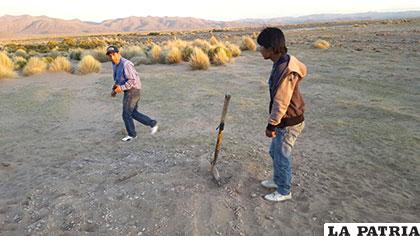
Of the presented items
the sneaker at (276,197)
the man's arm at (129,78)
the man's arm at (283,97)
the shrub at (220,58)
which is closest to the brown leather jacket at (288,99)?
the man's arm at (283,97)

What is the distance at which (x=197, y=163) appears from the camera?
5.13m

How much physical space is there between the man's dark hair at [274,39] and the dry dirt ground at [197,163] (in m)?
1.79

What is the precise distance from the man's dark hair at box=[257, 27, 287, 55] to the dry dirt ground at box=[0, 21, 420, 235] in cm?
179

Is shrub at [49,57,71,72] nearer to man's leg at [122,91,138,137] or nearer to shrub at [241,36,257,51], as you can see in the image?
man's leg at [122,91,138,137]

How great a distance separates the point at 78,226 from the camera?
12.1ft

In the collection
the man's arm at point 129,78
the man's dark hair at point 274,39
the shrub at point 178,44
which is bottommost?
the shrub at point 178,44

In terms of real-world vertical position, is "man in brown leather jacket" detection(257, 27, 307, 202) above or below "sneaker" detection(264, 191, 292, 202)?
above

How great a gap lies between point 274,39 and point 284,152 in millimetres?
1216

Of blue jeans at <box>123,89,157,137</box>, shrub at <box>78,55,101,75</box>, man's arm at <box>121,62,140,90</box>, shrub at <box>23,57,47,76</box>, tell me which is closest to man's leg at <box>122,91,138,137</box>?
blue jeans at <box>123,89,157,137</box>

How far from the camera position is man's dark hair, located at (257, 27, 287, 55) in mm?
3334

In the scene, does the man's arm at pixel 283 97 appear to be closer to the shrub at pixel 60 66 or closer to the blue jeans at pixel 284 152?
the blue jeans at pixel 284 152

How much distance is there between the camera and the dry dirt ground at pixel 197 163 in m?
3.79

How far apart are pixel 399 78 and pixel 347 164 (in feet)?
23.9

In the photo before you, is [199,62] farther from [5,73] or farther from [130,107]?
[130,107]
